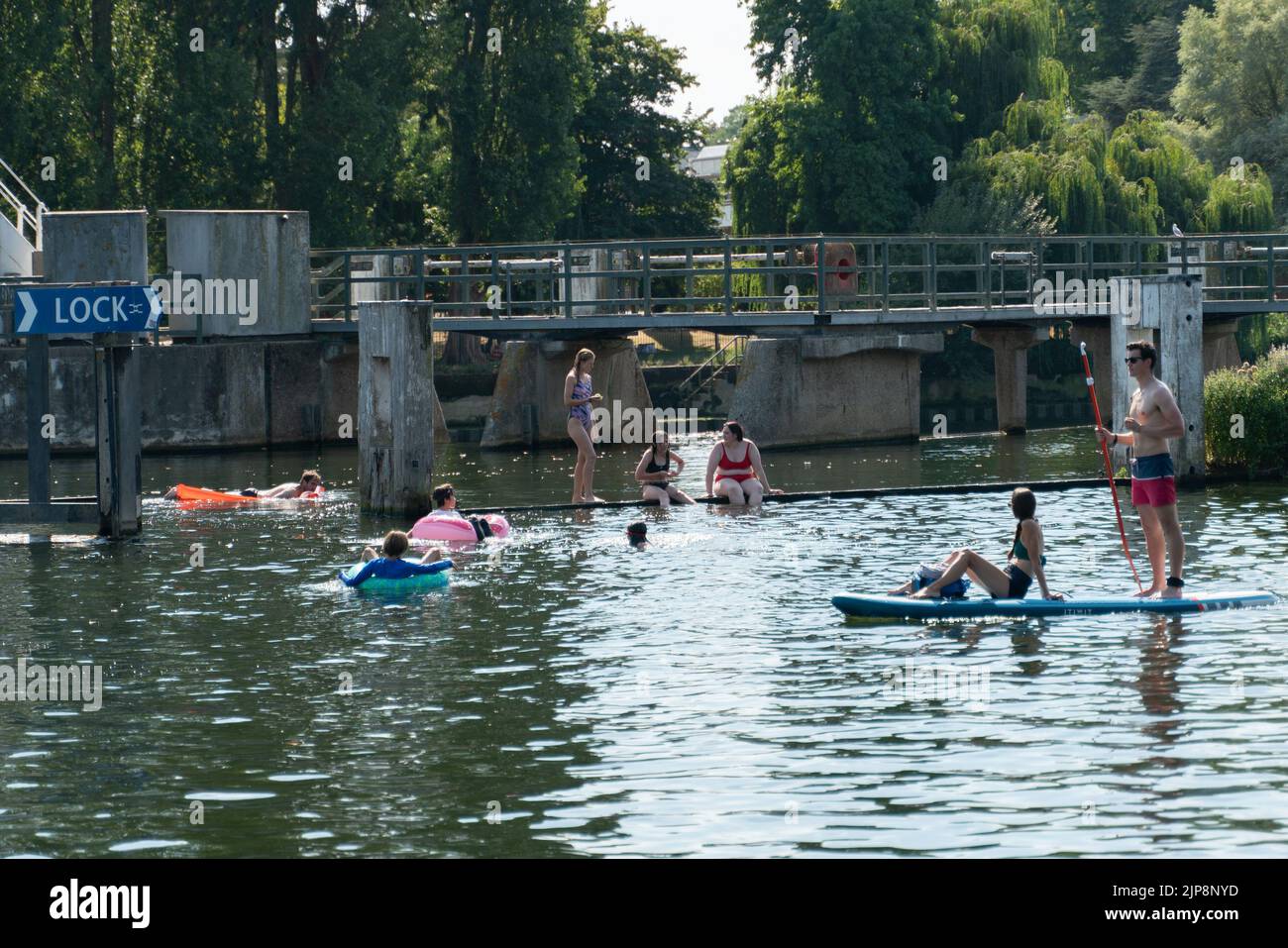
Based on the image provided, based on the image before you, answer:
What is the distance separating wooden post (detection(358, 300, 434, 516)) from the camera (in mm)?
23094

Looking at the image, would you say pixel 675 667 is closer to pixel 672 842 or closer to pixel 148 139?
pixel 672 842

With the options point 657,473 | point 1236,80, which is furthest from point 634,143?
point 657,473

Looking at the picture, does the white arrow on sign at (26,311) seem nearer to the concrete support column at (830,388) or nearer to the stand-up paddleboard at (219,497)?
the stand-up paddleboard at (219,497)

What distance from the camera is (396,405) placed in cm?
2316

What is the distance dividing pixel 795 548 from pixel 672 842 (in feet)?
34.3

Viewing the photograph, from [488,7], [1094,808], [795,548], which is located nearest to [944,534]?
[795,548]

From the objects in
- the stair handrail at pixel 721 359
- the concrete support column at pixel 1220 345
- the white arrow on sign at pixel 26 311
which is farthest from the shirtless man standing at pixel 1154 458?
the stair handrail at pixel 721 359

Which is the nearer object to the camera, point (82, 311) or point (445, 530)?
point (445, 530)

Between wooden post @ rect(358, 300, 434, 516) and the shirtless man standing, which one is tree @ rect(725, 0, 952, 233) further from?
the shirtless man standing

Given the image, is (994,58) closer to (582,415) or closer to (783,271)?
(783,271)

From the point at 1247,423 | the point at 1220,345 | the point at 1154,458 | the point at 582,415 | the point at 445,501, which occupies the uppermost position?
the point at 1220,345

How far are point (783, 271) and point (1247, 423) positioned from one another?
9.90 metres

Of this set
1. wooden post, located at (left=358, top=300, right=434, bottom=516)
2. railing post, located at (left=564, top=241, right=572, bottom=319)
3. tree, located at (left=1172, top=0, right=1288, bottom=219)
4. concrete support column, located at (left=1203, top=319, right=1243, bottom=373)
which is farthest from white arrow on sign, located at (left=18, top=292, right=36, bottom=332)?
tree, located at (left=1172, top=0, right=1288, bottom=219)

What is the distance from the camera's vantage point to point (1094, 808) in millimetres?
9961
